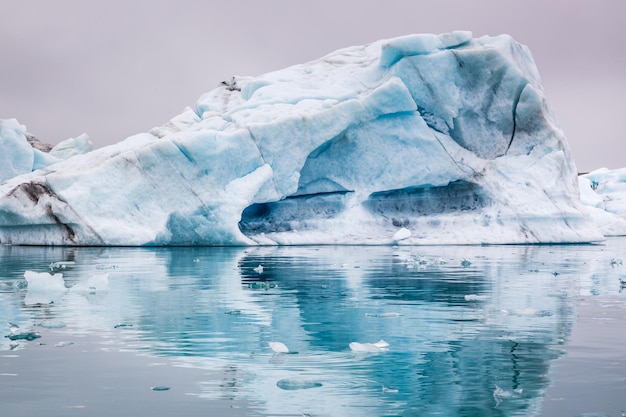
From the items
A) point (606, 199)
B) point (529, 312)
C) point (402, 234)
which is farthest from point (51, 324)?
point (606, 199)

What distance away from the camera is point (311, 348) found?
453cm

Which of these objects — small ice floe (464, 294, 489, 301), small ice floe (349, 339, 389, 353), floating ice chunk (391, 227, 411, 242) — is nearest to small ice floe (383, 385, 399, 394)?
small ice floe (349, 339, 389, 353)

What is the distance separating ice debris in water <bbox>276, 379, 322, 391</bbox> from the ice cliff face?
49.1 feet

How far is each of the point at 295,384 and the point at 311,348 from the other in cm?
102

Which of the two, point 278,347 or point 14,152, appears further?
point 14,152

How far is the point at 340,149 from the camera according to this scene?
21031 millimetres

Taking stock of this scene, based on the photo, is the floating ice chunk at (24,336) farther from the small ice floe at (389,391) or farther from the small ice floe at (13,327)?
the small ice floe at (389,391)

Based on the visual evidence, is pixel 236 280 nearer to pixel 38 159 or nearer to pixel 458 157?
pixel 458 157

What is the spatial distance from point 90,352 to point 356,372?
156 centimetres

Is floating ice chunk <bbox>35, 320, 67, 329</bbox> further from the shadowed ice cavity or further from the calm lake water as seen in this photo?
the shadowed ice cavity

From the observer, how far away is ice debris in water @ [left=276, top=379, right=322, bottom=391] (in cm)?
350

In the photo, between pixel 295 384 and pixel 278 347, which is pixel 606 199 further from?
pixel 295 384

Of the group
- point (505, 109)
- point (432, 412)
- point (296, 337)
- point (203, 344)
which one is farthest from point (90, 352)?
point (505, 109)

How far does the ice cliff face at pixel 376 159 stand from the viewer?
61.5 ft
